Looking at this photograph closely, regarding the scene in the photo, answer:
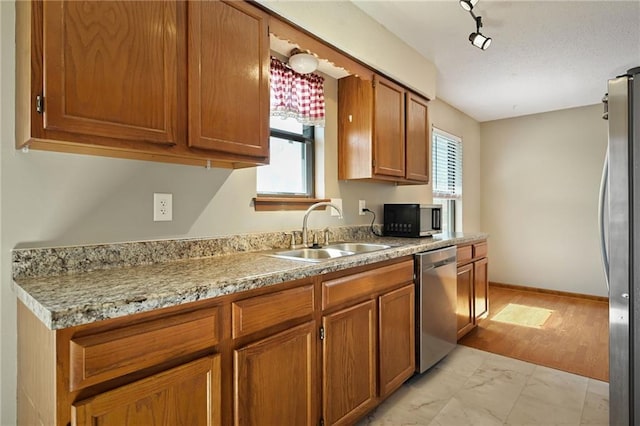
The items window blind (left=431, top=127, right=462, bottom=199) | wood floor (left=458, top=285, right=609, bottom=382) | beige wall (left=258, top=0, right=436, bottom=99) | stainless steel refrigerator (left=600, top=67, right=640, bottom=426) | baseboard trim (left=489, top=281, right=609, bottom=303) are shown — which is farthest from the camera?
baseboard trim (left=489, top=281, right=609, bottom=303)

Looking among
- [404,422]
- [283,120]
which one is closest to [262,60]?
[283,120]

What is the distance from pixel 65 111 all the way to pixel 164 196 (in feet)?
1.88

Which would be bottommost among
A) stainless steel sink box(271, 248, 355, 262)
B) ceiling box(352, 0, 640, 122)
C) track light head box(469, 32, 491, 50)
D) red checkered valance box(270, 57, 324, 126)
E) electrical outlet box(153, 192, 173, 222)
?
stainless steel sink box(271, 248, 355, 262)

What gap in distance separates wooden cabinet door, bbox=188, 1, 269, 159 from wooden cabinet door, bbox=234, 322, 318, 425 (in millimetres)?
827

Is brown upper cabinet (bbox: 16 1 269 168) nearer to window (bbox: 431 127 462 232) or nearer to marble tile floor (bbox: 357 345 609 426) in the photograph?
marble tile floor (bbox: 357 345 609 426)

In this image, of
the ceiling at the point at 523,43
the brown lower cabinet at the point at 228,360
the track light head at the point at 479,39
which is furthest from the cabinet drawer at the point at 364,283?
the ceiling at the point at 523,43

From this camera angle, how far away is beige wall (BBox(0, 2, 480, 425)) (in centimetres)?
120

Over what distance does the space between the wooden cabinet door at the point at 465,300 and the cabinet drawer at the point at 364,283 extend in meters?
0.88

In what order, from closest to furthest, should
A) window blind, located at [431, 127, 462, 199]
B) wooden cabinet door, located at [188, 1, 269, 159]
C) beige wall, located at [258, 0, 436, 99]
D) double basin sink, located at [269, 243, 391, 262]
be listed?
wooden cabinet door, located at [188, 1, 269, 159], beige wall, located at [258, 0, 436, 99], double basin sink, located at [269, 243, 391, 262], window blind, located at [431, 127, 462, 199]

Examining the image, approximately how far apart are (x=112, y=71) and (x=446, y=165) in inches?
153

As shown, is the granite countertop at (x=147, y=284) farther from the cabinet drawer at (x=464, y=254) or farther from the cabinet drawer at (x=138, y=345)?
the cabinet drawer at (x=464, y=254)

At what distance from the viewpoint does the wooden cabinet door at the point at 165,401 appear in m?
0.90

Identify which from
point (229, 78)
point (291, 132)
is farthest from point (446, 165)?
point (229, 78)

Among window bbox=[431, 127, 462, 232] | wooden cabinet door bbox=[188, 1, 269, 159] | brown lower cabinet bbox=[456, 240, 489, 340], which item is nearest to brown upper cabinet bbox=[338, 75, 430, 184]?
brown lower cabinet bbox=[456, 240, 489, 340]
